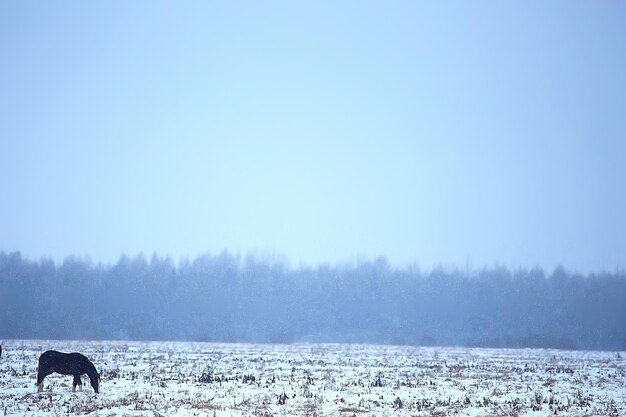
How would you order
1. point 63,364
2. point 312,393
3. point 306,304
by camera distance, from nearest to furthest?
1. point 63,364
2. point 312,393
3. point 306,304

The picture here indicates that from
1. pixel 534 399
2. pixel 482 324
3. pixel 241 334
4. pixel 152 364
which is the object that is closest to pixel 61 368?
pixel 152 364

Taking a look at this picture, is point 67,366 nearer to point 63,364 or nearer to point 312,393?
point 63,364

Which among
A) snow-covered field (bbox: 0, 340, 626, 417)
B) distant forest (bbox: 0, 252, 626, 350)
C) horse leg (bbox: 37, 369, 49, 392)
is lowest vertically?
snow-covered field (bbox: 0, 340, 626, 417)

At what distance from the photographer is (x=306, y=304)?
103 m

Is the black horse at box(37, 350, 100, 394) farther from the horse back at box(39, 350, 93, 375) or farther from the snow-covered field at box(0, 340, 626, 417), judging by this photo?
the snow-covered field at box(0, 340, 626, 417)

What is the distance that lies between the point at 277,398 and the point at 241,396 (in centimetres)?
115

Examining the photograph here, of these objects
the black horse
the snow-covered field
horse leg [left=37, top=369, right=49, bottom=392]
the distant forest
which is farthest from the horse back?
the distant forest

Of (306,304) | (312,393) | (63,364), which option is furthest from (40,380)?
(306,304)

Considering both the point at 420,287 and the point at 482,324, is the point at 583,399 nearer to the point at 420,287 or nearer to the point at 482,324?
the point at 482,324

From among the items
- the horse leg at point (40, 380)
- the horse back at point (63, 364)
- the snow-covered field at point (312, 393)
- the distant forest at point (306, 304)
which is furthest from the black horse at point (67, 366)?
the distant forest at point (306, 304)

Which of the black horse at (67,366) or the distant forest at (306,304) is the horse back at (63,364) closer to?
the black horse at (67,366)

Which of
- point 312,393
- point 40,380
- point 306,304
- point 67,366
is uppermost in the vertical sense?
point 306,304

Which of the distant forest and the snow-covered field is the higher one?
the distant forest

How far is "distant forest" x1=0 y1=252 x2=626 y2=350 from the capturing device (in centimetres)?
8869
